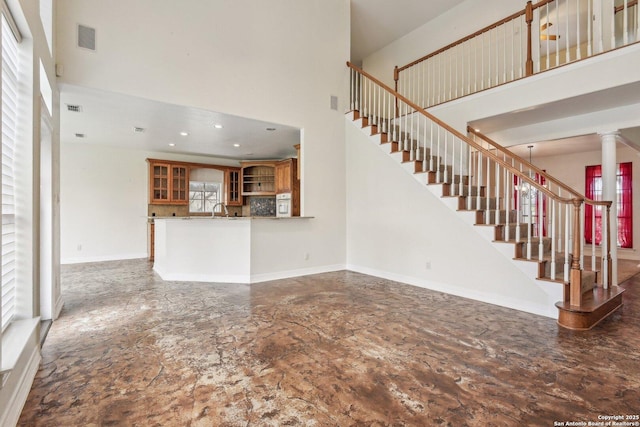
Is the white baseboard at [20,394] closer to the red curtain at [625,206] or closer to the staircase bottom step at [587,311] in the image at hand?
the staircase bottom step at [587,311]

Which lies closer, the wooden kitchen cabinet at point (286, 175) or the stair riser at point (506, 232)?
the stair riser at point (506, 232)

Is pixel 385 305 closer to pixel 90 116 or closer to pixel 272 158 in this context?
pixel 90 116

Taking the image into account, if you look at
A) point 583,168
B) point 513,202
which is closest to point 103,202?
point 513,202

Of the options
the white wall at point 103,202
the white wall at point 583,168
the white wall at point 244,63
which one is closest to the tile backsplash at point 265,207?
the white wall at point 103,202

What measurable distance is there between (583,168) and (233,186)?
31.5 ft

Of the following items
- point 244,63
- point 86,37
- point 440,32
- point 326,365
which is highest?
point 440,32

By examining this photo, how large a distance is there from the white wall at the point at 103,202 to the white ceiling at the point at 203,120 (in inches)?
16.2

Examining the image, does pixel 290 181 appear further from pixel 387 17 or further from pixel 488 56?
pixel 488 56

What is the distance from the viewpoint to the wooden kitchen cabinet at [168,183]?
7.36m

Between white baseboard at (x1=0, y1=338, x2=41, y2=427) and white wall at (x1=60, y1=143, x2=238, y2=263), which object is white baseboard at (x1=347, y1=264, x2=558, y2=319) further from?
white wall at (x1=60, y1=143, x2=238, y2=263)

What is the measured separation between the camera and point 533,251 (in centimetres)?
371

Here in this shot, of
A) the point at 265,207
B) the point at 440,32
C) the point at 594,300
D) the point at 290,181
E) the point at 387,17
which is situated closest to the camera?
the point at 594,300

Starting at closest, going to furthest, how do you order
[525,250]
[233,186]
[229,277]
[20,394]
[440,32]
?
[20,394]
[525,250]
[229,277]
[440,32]
[233,186]

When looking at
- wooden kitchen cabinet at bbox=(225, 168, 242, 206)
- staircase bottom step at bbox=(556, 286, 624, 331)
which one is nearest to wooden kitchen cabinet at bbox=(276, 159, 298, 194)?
wooden kitchen cabinet at bbox=(225, 168, 242, 206)
